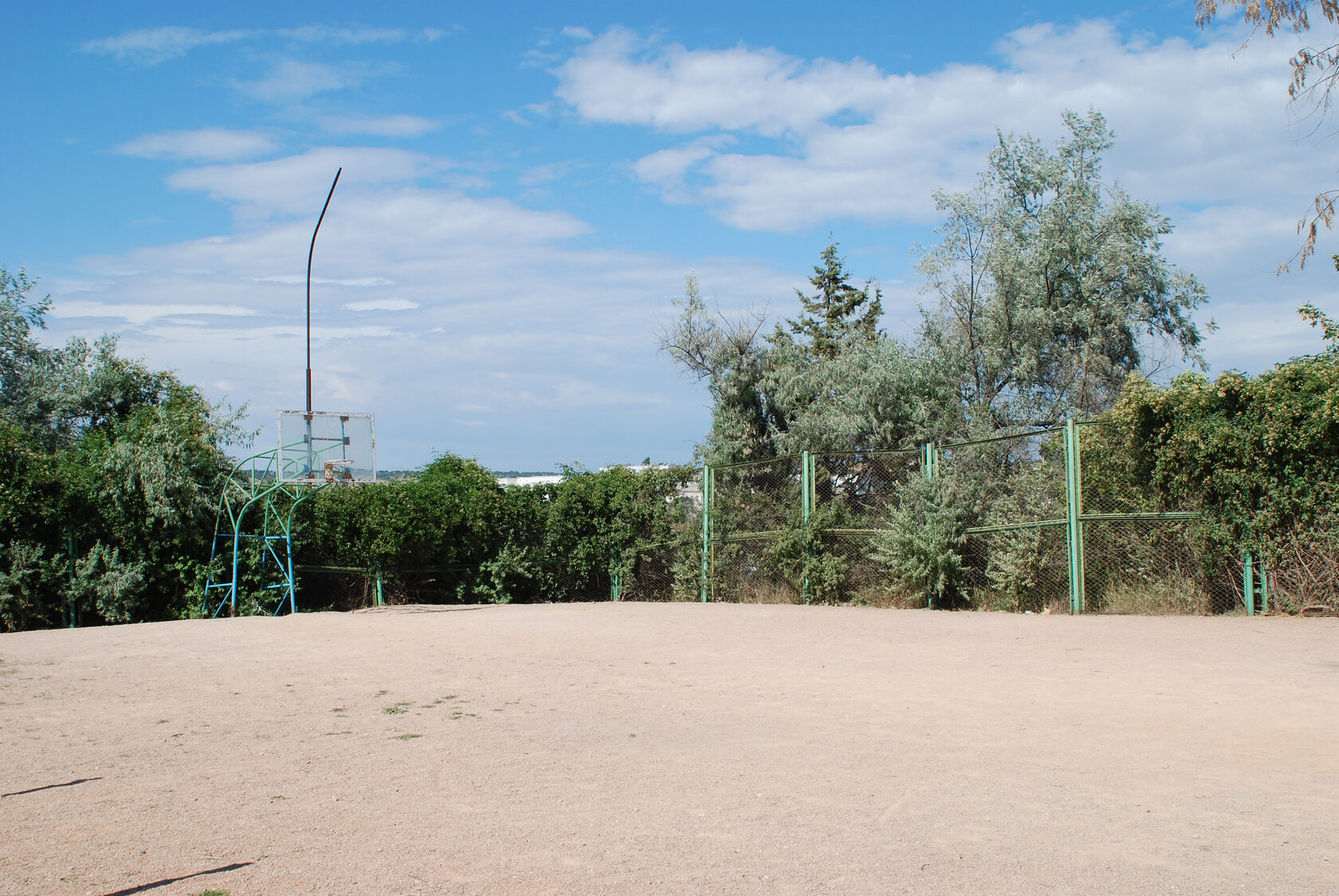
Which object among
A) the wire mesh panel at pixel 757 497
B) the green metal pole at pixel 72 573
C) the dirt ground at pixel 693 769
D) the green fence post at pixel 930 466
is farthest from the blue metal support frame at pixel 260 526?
the green fence post at pixel 930 466

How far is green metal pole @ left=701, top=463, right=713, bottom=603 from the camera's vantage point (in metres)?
18.2

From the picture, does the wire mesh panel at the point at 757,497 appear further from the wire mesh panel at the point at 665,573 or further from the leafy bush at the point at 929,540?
the leafy bush at the point at 929,540

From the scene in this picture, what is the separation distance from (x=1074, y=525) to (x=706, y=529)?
22.5 feet

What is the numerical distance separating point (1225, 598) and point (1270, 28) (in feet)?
20.9

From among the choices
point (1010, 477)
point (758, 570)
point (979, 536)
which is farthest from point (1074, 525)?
point (758, 570)

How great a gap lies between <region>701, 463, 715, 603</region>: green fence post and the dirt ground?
710 cm

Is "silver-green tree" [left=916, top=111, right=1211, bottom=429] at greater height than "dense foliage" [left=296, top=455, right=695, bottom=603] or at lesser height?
greater

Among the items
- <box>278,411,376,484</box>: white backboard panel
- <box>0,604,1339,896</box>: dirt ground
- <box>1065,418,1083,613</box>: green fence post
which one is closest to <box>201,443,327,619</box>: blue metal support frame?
<box>278,411,376,484</box>: white backboard panel

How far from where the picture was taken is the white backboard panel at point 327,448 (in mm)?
17500

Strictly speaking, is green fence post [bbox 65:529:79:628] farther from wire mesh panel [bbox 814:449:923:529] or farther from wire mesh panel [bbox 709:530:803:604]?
wire mesh panel [bbox 814:449:923:529]

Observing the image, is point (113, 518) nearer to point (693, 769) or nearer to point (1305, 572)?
point (693, 769)

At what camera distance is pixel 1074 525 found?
13219 mm

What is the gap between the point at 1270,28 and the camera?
29.5 feet

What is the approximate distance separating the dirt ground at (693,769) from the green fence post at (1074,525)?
1985 millimetres
